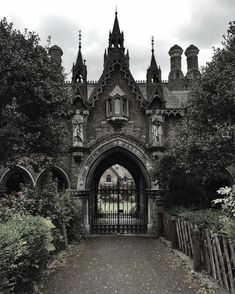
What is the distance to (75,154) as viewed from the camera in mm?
15641

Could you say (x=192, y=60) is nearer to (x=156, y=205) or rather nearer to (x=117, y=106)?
(x=117, y=106)

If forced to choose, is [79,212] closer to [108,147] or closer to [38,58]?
[108,147]

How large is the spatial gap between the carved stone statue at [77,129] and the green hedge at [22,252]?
892 centimetres

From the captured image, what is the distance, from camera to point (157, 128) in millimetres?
16062

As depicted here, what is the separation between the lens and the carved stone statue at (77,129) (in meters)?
15.8

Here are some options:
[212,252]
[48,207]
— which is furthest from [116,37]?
[212,252]

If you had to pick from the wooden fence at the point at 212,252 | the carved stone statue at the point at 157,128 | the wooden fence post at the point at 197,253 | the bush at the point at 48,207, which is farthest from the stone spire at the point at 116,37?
the wooden fence post at the point at 197,253

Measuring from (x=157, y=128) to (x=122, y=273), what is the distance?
9115mm

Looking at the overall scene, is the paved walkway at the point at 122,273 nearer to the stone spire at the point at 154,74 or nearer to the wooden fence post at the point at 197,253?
the wooden fence post at the point at 197,253

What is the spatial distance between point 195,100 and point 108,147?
5.66m

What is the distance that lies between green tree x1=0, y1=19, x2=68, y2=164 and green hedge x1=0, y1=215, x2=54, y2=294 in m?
4.31

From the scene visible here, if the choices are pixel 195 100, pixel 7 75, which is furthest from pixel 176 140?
pixel 7 75

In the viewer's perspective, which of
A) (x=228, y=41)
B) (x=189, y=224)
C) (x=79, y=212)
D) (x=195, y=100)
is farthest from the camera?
(x=79, y=212)

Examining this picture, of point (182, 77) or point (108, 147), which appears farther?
point (182, 77)
